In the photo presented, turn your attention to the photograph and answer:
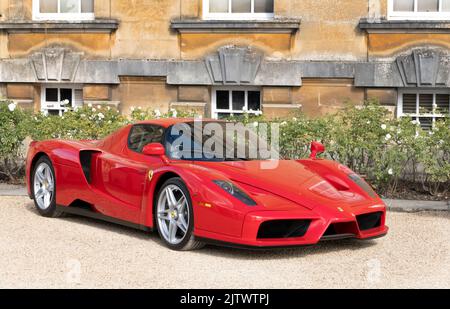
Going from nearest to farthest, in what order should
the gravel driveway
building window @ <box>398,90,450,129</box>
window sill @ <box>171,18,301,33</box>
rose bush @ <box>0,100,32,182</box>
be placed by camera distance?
the gravel driveway < rose bush @ <box>0,100,32,182</box> < building window @ <box>398,90,450,129</box> < window sill @ <box>171,18,301,33</box>

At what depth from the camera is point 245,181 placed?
313 inches

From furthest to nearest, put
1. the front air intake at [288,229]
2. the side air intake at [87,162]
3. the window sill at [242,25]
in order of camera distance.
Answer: the window sill at [242,25]
the side air intake at [87,162]
the front air intake at [288,229]

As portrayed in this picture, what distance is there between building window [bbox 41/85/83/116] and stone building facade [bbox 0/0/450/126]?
2 centimetres

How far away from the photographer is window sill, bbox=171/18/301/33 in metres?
15.0

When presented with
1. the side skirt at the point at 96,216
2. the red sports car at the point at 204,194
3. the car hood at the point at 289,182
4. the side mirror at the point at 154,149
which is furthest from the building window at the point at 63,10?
the car hood at the point at 289,182

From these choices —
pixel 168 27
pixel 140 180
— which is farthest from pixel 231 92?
pixel 140 180

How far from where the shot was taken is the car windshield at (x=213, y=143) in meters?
8.60

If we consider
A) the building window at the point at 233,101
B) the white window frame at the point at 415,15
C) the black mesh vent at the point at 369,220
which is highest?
the white window frame at the point at 415,15

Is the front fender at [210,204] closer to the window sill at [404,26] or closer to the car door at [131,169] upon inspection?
the car door at [131,169]

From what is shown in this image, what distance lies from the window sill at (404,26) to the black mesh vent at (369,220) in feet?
22.3

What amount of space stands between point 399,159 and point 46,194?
4.29 meters

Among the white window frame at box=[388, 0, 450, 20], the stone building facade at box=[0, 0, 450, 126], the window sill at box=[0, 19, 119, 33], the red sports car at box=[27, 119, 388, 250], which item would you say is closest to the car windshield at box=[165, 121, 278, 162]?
the red sports car at box=[27, 119, 388, 250]

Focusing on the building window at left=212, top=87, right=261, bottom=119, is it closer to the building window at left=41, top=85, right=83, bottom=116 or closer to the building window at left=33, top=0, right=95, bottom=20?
the building window at left=41, top=85, right=83, bottom=116

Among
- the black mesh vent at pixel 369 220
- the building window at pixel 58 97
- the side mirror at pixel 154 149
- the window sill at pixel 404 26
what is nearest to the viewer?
the black mesh vent at pixel 369 220
